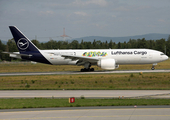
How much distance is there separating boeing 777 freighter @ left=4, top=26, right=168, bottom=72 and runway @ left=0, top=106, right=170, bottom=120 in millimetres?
25664

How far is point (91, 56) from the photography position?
42.7 metres

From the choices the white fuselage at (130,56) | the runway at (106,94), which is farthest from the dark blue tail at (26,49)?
the runway at (106,94)

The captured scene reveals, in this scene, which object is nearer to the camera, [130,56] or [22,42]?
[130,56]

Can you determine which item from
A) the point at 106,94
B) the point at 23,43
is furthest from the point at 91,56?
the point at 106,94

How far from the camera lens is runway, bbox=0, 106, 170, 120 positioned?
1222cm

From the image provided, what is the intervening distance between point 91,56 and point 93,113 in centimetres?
2971

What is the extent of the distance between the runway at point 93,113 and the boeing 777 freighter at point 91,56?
25.7 metres

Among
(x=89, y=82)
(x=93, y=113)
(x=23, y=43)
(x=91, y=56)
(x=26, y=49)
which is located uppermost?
(x=23, y=43)

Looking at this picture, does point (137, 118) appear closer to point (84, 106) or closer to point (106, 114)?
point (106, 114)

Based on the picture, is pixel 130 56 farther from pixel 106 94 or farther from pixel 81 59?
pixel 106 94

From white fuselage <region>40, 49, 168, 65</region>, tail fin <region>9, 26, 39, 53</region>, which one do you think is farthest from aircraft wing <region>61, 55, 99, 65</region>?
tail fin <region>9, 26, 39, 53</region>

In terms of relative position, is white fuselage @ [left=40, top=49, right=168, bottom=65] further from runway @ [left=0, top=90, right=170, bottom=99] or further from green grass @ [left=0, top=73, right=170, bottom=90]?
runway @ [left=0, top=90, right=170, bottom=99]

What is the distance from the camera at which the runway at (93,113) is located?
12.2 meters

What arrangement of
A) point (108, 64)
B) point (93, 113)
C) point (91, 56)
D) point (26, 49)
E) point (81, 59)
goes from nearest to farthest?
point (93, 113) → point (108, 64) → point (81, 59) → point (91, 56) → point (26, 49)
